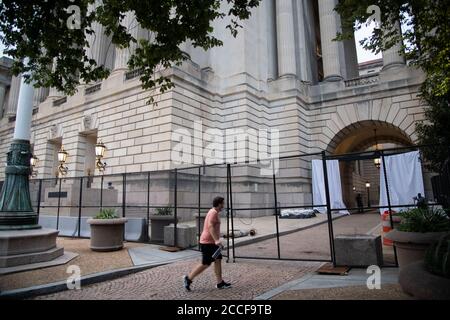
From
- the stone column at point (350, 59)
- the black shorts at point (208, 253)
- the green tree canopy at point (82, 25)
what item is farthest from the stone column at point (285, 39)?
the black shorts at point (208, 253)

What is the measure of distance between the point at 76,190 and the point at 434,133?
2007 cm

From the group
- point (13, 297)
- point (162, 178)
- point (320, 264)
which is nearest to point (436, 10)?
point (320, 264)

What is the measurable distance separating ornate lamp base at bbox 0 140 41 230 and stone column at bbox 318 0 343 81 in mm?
24827

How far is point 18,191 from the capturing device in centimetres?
844

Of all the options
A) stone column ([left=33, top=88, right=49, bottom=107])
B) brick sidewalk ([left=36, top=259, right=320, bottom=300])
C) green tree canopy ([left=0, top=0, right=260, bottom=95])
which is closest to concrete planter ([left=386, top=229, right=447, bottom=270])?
brick sidewalk ([left=36, top=259, right=320, bottom=300])

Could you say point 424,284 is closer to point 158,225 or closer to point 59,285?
point 59,285

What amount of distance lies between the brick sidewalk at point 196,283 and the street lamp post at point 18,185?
3.17 meters

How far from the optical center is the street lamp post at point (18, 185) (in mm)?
8172

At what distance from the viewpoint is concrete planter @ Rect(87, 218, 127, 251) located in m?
10.2

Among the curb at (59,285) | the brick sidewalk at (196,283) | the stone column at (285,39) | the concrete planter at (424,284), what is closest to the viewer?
the concrete planter at (424,284)

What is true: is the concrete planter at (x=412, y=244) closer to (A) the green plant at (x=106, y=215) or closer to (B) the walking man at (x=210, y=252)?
(B) the walking man at (x=210, y=252)

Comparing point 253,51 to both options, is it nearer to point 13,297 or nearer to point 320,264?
point 320,264

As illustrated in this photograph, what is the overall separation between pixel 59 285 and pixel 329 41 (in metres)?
29.2

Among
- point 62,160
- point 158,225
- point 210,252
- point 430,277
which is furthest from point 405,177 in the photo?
point 62,160
